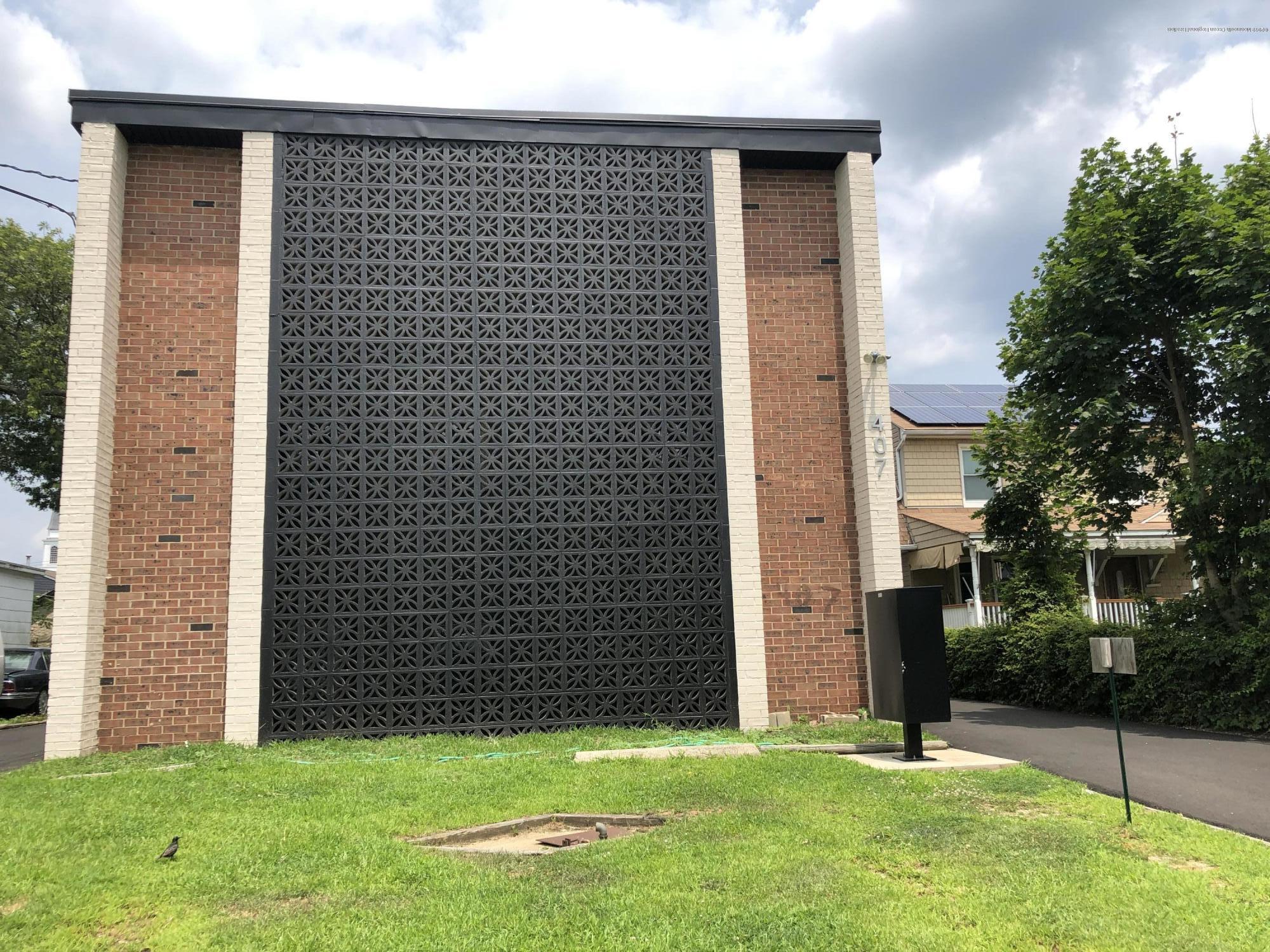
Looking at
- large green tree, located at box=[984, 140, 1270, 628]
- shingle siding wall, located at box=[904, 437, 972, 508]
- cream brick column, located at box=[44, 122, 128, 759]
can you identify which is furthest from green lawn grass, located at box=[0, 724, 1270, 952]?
shingle siding wall, located at box=[904, 437, 972, 508]

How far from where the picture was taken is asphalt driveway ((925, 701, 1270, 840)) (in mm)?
6965

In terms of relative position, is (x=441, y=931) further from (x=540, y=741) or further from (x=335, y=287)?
(x=335, y=287)

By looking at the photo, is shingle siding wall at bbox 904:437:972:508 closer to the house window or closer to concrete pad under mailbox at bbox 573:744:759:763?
the house window

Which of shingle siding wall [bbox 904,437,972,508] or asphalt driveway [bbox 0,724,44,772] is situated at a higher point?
shingle siding wall [bbox 904,437,972,508]

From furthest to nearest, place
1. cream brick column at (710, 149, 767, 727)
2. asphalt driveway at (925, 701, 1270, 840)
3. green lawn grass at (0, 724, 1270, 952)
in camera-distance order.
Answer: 1. cream brick column at (710, 149, 767, 727)
2. asphalt driveway at (925, 701, 1270, 840)
3. green lawn grass at (0, 724, 1270, 952)

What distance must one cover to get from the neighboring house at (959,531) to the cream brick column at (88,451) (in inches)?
615

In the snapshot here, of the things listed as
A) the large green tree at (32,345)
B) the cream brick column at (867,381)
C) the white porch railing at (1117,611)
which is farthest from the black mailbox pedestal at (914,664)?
the large green tree at (32,345)

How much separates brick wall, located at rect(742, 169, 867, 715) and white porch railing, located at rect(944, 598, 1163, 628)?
280 inches

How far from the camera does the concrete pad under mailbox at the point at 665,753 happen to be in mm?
8689

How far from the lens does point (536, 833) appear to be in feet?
20.9

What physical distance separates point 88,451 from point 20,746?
18.5 ft

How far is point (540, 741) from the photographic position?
977 cm

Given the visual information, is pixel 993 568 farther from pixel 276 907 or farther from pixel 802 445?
pixel 276 907

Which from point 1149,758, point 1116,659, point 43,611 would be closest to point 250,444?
point 1116,659
